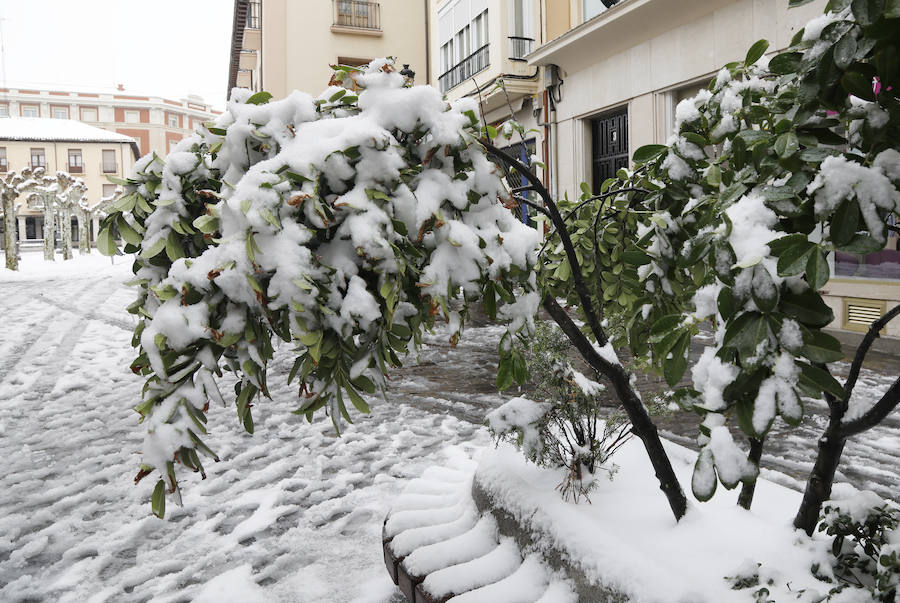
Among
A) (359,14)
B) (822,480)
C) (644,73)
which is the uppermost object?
(359,14)

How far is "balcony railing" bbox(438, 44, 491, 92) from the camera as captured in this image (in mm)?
15687

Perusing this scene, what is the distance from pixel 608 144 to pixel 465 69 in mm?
5741

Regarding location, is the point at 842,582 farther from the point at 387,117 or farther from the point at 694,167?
the point at 387,117

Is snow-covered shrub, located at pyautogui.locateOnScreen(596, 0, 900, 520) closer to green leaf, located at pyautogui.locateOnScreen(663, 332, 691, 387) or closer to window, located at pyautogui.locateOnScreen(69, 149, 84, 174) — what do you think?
green leaf, located at pyautogui.locateOnScreen(663, 332, 691, 387)

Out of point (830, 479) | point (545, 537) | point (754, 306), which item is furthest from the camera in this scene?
point (545, 537)

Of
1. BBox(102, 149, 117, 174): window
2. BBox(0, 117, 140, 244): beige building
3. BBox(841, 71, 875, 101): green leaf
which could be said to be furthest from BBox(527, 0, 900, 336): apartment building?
BBox(102, 149, 117, 174): window

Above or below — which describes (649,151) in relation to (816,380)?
above

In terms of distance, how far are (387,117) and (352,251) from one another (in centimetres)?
34

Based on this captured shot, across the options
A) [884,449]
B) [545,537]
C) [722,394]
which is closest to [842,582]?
[722,394]

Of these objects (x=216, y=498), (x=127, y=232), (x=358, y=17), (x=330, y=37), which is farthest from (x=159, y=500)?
(x=358, y=17)

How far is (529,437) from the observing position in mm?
2268

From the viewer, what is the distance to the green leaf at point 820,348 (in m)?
1.22

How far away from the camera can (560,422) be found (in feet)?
7.92

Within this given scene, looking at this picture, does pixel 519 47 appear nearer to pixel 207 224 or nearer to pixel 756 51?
pixel 756 51
